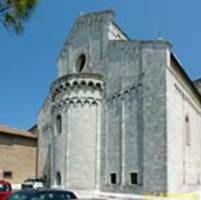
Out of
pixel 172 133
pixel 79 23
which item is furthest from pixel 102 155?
pixel 79 23

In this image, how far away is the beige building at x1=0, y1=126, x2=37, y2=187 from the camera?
3825cm

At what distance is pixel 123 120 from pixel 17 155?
42.0 ft

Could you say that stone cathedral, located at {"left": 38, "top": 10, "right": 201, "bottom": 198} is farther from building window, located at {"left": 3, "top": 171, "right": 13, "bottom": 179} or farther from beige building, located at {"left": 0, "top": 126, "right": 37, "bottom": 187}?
building window, located at {"left": 3, "top": 171, "right": 13, "bottom": 179}

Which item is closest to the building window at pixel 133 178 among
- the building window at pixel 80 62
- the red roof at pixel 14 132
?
the building window at pixel 80 62

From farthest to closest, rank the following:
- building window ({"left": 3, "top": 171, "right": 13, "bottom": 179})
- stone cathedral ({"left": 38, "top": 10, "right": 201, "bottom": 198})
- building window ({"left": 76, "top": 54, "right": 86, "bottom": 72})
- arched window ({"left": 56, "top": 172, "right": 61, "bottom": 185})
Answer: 1. building window ({"left": 3, "top": 171, "right": 13, "bottom": 179})
2. building window ({"left": 76, "top": 54, "right": 86, "bottom": 72})
3. arched window ({"left": 56, "top": 172, "right": 61, "bottom": 185})
4. stone cathedral ({"left": 38, "top": 10, "right": 201, "bottom": 198})

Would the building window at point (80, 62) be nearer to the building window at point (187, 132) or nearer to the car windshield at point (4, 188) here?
the building window at point (187, 132)

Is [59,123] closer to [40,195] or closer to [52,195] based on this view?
[52,195]

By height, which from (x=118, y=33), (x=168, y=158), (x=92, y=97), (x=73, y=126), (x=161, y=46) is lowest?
(x=168, y=158)

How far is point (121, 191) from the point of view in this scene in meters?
30.5

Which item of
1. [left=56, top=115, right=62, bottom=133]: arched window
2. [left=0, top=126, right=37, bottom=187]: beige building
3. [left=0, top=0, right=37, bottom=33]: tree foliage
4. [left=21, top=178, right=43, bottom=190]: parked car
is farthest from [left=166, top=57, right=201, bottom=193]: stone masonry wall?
[left=0, top=0, right=37, bottom=33]: tree foliage

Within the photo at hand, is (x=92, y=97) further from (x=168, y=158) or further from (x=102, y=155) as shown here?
(x=168, y=158)

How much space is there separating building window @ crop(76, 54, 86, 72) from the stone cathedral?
3.06 ft

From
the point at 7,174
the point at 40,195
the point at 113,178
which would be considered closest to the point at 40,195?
the point at 40,195

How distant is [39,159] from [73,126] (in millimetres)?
10098
